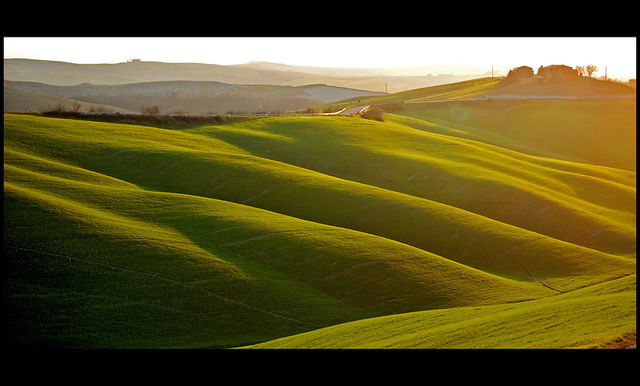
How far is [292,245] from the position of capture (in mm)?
31391

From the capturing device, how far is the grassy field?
23203 mm

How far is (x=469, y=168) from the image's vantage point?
55500 mm

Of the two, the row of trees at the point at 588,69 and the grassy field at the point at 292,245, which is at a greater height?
the row of trees at the point at 588,69

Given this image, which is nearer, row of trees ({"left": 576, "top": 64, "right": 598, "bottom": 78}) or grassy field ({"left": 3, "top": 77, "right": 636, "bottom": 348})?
grassy field ({"left": 3, "top": 77, "right": 636, "bottom": 348})

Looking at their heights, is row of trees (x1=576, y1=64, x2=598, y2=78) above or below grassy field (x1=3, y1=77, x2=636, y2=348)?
above

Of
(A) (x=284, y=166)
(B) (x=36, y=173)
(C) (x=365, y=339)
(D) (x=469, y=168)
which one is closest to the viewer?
(C) (x=365, y=339)

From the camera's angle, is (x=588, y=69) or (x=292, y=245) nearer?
(x=292, y=245)

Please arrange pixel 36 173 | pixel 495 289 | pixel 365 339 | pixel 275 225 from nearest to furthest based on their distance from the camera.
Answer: pixel 365 339 → pixel 495 289 → pixel 275 225 → pixel 36 173

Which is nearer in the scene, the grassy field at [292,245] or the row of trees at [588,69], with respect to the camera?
the grassy field at [292,245]

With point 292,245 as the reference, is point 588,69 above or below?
above

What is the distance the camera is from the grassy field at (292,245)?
23.2 metres

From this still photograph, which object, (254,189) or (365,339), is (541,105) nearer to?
(254,189)
